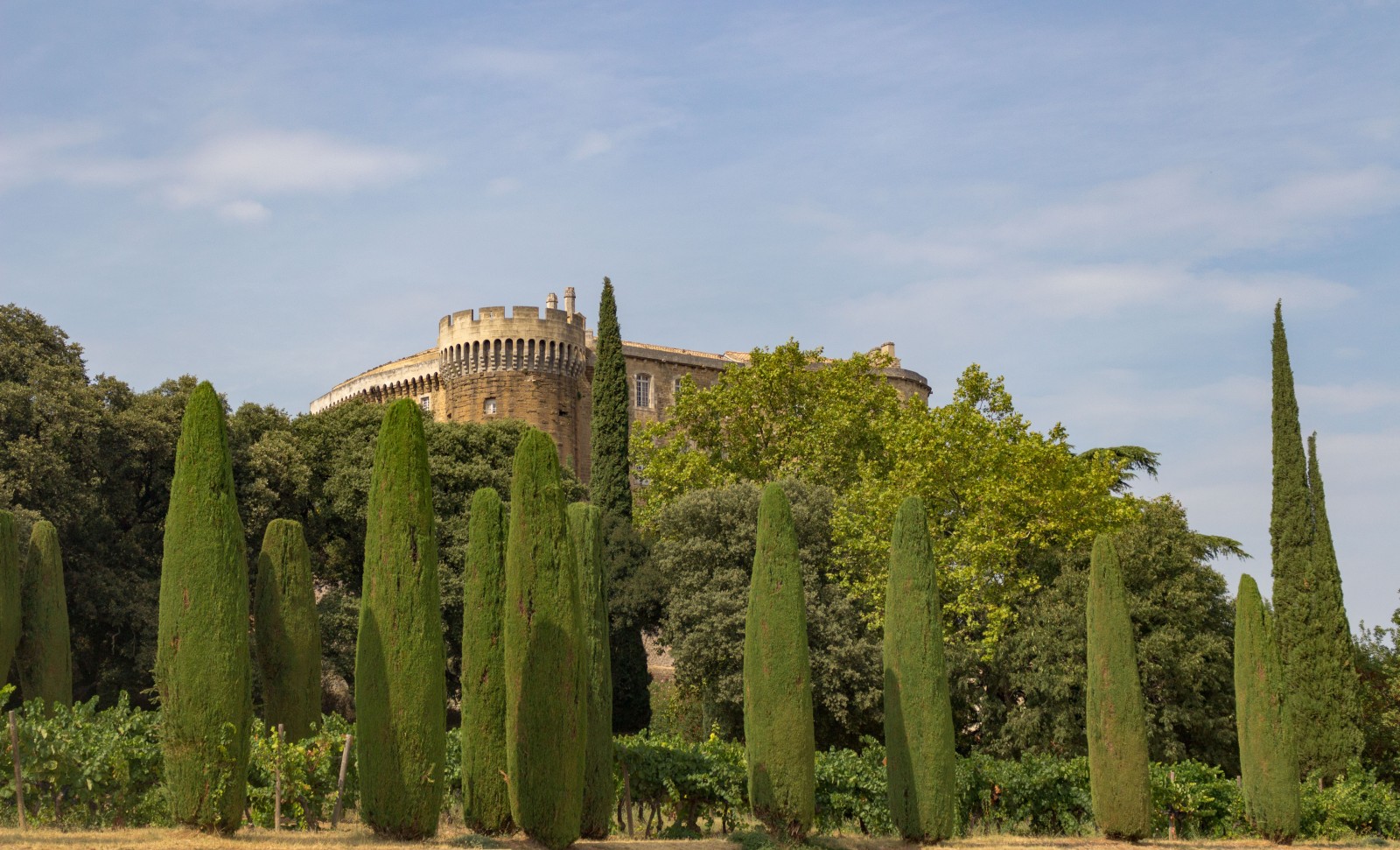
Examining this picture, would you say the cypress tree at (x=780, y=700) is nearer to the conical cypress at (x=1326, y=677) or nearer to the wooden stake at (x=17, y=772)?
the wooden stake at (x=17, y=772)

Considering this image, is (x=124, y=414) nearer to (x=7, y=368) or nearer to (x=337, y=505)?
(x=7, y=368)

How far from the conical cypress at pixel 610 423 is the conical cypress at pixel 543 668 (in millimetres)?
20915

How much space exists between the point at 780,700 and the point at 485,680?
467cm

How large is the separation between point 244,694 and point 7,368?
2257cm

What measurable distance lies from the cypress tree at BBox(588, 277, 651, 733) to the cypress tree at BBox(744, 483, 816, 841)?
12.4m

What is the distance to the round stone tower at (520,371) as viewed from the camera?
5919 centimetres

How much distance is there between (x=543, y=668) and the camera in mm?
17906

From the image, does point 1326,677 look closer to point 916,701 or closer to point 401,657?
point 916,701

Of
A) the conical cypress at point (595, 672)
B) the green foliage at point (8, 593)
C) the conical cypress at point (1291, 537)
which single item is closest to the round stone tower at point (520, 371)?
the conical cypress at point (1291, 537)

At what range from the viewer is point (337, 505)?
4091 centimetres

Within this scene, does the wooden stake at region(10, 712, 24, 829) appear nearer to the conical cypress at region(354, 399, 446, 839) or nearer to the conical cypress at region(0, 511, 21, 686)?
the conical cypress at region(354, 399, 446, 839)

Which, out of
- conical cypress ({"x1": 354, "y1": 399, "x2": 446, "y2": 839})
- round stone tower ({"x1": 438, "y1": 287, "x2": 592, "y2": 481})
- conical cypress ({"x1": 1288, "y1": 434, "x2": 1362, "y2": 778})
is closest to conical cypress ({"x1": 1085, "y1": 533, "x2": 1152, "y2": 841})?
conical cypress ({"x1": 1288, "y1": 434, "x2": 1362, "y2": 778})

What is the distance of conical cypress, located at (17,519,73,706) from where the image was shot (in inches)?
962

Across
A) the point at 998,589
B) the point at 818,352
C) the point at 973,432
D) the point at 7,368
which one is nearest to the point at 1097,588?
the point at 998,589
